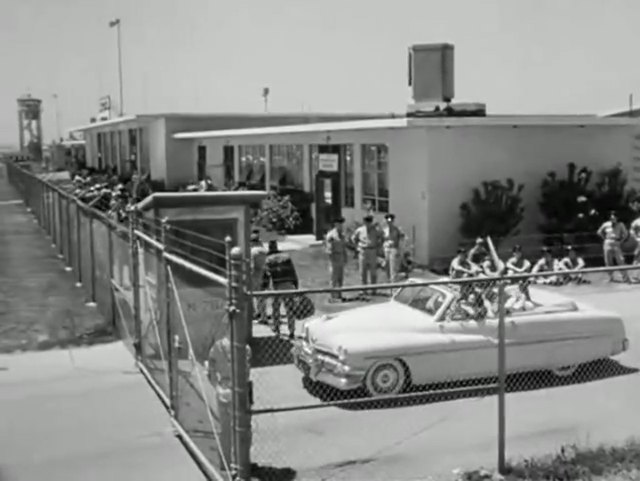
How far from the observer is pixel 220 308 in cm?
982

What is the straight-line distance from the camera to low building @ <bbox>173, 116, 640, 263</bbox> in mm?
22812

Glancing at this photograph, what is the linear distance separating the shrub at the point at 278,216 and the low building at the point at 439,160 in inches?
32.6

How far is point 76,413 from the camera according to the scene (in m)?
9.38

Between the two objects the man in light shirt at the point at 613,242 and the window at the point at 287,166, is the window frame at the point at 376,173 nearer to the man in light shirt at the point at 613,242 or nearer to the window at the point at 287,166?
the man in light shirt at the point at 613,242

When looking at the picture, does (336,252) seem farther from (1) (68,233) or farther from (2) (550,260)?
(1) (68,233)

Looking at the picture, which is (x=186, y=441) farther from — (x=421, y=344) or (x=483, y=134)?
(x=483, y=134)

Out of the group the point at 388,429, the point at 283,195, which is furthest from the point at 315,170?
the point at 388,429

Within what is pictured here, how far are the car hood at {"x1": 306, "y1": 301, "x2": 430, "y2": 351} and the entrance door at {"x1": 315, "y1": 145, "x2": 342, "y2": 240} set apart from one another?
56.5 feet

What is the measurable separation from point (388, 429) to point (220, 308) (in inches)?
84.6

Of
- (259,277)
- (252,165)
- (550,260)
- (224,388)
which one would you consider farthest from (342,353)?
(252,165)

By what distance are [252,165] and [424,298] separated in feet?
93.1

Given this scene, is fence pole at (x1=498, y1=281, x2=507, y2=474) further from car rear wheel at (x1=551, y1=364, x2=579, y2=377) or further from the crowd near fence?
car rear wheel at (x1=551, y1=364, x2=579, y2=377)

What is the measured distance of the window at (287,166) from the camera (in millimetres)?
33500

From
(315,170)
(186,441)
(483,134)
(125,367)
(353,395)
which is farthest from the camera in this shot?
(315,170)
